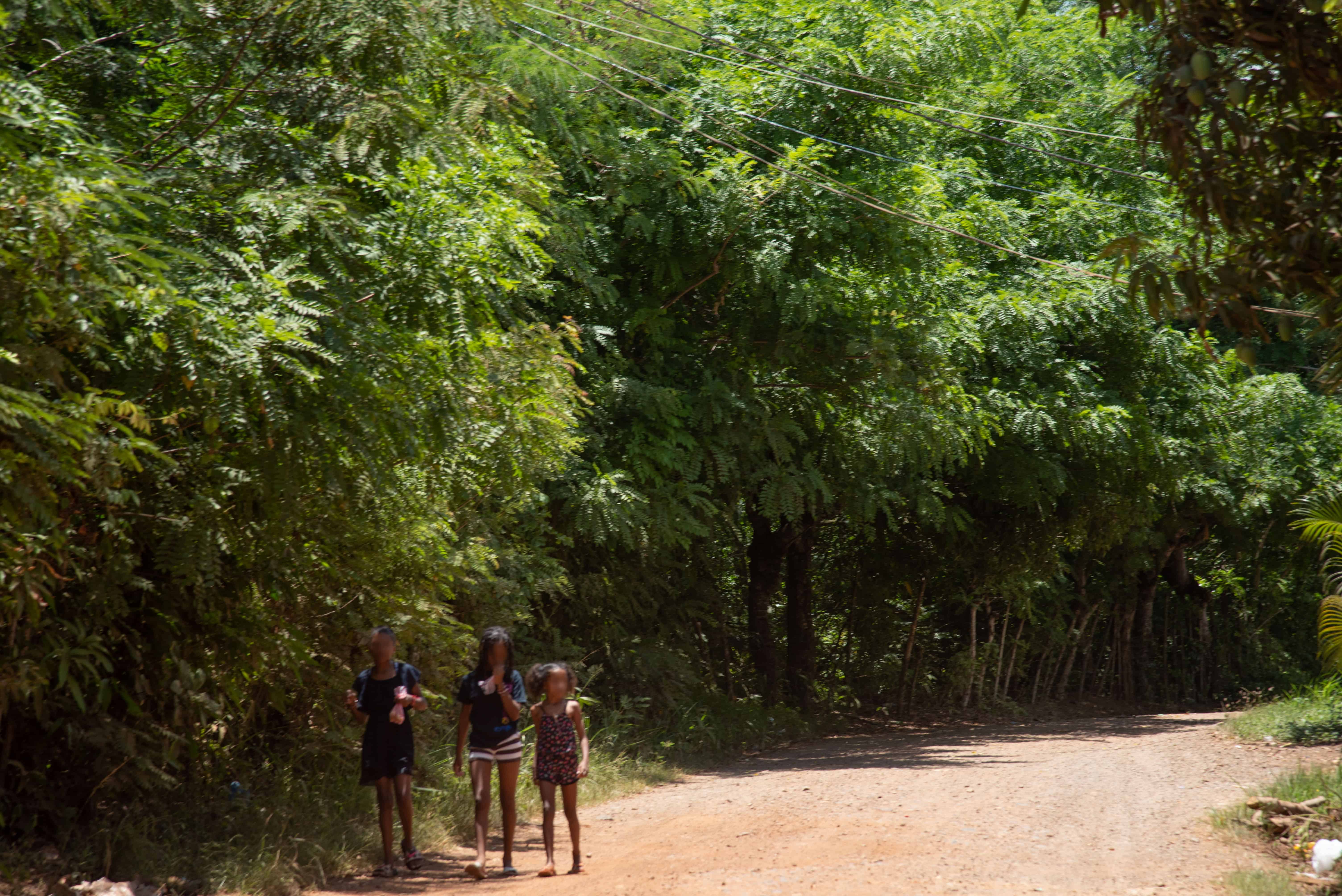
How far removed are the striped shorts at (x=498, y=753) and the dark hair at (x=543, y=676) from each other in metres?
0.38

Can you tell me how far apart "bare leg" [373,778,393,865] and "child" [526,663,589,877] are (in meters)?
0.93

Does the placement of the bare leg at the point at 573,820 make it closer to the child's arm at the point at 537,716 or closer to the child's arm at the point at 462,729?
the child's arm at the point at 537,716

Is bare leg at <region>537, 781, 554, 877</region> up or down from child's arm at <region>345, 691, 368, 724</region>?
down

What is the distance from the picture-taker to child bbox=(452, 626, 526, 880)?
727cm

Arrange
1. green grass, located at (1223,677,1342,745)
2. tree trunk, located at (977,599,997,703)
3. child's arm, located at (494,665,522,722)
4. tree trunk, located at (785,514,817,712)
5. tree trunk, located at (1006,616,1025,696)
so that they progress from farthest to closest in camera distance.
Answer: tree trunk, located at (1006,616,1025,696), tree trunk, located at (977,599,997,703), tree trunk, located at (785,514,817,712), green grass, located at (1223,677,1342,745), child's arm, located at (494,665,522,722)

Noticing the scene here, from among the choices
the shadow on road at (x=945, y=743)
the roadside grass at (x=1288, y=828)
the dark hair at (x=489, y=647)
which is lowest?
the shadow on road at (x=945, y=743)

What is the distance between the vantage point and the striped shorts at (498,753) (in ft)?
24.0

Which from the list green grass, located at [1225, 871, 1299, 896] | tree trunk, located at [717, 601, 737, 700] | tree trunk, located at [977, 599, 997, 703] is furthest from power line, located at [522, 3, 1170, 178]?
tree trunk, located at [977, 599, 997, 703]

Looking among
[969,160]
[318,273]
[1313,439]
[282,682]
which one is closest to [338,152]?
[318,273]

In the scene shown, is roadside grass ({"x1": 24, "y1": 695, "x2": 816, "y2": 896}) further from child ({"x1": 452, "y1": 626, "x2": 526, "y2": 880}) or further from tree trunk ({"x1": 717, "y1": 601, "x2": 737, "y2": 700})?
tree trunk ({"x1": 717, "y1": 601, "x2": 737, "y2": 700})

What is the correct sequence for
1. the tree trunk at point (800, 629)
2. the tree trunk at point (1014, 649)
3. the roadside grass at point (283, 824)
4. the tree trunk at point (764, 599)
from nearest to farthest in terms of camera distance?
1. the roadside grass at point (283, 824)
2. the tree trunk at point (764, 599)
3. the tree trunk at point (800, 629)
4. the tree trunk at point (1014, 649)

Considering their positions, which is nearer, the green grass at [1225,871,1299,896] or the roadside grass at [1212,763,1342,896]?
the green grass at [1225,871,1299,896]

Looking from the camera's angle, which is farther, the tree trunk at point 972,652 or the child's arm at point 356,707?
the tree trunk at point 972,652

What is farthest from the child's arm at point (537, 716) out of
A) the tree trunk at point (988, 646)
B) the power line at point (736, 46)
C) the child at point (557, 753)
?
the tree trunk at point (988, 646)
